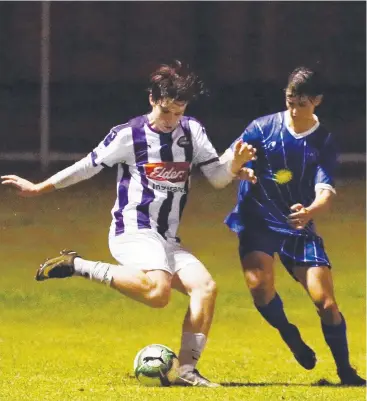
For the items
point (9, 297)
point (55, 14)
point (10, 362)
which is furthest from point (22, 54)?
point (10, 362)

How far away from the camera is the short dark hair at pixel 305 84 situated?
788 cm

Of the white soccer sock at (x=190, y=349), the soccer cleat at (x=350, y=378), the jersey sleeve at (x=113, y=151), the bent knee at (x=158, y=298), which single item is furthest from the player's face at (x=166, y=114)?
the soccer cleat at (x=350, y=378)

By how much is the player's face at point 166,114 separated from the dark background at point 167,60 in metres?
12.5

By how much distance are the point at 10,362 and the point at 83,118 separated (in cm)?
1246

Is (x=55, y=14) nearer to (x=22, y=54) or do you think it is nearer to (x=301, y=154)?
(x=22, y=54)

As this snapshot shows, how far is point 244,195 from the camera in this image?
27.3 feet

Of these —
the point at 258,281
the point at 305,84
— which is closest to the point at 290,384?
the point at 258,281

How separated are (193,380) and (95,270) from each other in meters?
0.79

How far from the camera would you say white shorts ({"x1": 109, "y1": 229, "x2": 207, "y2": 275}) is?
787cm

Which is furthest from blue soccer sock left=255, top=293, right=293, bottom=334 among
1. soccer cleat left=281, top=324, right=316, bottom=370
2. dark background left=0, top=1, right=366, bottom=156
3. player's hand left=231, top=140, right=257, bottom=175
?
dark background left=0, top=1, right=366, bottom=156

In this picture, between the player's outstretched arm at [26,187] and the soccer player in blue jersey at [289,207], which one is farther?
the soccer player in blue jersey at [289,207]

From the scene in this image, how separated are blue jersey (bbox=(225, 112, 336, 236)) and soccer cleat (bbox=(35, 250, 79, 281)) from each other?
36.7 inches

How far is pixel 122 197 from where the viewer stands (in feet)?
26.4

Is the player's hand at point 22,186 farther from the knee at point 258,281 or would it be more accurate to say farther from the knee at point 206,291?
the knee at point 258,281
